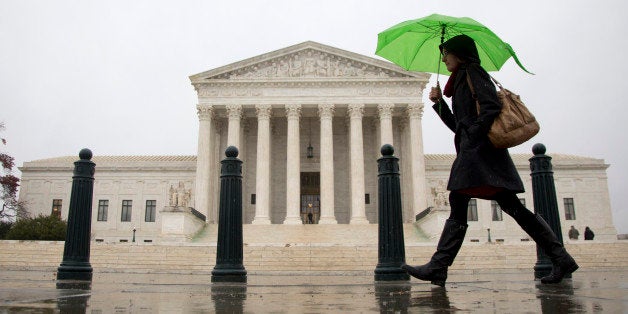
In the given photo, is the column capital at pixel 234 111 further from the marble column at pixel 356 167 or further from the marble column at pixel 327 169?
the marble column at pixel 356 167

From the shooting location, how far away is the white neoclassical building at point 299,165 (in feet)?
129

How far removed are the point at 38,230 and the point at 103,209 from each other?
567 inches

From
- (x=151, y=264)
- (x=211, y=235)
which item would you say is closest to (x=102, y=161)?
(x=211, y=235)

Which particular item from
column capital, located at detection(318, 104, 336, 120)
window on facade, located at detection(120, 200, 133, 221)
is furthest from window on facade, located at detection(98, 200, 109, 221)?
column capital, located at detection(318, 104, 336, 120)

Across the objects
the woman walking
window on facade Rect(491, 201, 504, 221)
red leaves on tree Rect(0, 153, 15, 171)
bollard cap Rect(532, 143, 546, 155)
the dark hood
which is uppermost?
red leaves on tree Rect(0, 153, 15, 171)

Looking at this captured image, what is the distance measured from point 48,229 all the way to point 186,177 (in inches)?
624

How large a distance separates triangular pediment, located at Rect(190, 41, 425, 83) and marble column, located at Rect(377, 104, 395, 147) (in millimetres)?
2595

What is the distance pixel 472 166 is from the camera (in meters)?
5.07

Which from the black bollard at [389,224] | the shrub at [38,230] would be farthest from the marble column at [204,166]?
the black bollard at [389,224]

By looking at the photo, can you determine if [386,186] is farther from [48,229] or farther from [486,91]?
[48,229]

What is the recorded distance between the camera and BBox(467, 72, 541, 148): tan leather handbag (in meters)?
4.86

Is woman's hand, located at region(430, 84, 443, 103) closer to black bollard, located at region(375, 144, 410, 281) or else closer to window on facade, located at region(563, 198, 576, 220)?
black bollard, located at region(375, 144, 410, 281)

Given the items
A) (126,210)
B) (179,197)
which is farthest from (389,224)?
(126,210)

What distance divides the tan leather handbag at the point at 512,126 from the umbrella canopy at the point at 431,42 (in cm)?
95
